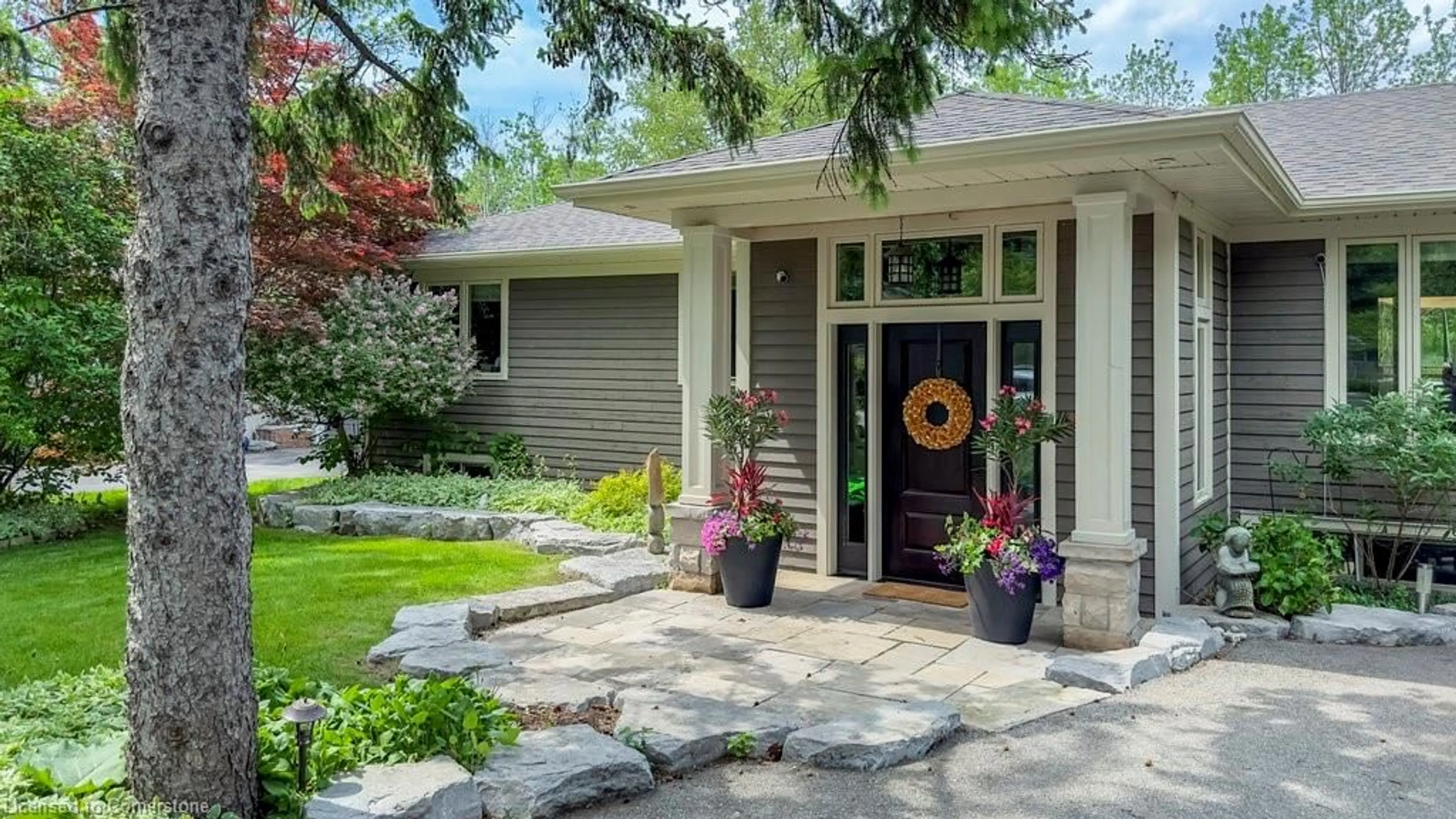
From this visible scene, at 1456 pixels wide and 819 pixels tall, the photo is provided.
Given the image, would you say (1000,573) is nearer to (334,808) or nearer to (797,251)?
(797,251)

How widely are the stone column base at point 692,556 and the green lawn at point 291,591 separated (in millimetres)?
958

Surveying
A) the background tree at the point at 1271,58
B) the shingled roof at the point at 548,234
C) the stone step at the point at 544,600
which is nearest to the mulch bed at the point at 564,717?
the stone step at the point at 544,600

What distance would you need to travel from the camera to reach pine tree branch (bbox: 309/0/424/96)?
566 centimetres

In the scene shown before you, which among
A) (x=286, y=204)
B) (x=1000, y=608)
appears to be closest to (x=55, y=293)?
(x=286, y=204)

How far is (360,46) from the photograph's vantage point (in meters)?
5.80

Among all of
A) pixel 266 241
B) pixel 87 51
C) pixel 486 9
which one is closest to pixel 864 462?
pixel 486 9

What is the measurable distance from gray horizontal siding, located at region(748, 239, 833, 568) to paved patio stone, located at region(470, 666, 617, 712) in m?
2.68

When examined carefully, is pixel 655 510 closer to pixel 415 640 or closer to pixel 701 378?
pixel 701 378

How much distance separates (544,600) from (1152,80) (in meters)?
25.8

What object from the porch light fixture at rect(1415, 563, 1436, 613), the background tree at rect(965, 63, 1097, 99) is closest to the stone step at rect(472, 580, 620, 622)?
the porch light fixture at rect(1415, 563, 1436, 613)

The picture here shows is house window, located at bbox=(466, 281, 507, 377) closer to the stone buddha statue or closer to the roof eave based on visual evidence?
the roof eave

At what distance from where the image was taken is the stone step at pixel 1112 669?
467cm

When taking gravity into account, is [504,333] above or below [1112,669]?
above

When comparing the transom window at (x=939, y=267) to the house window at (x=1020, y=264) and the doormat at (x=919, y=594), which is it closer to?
the house window at (x=1020, y=264)
